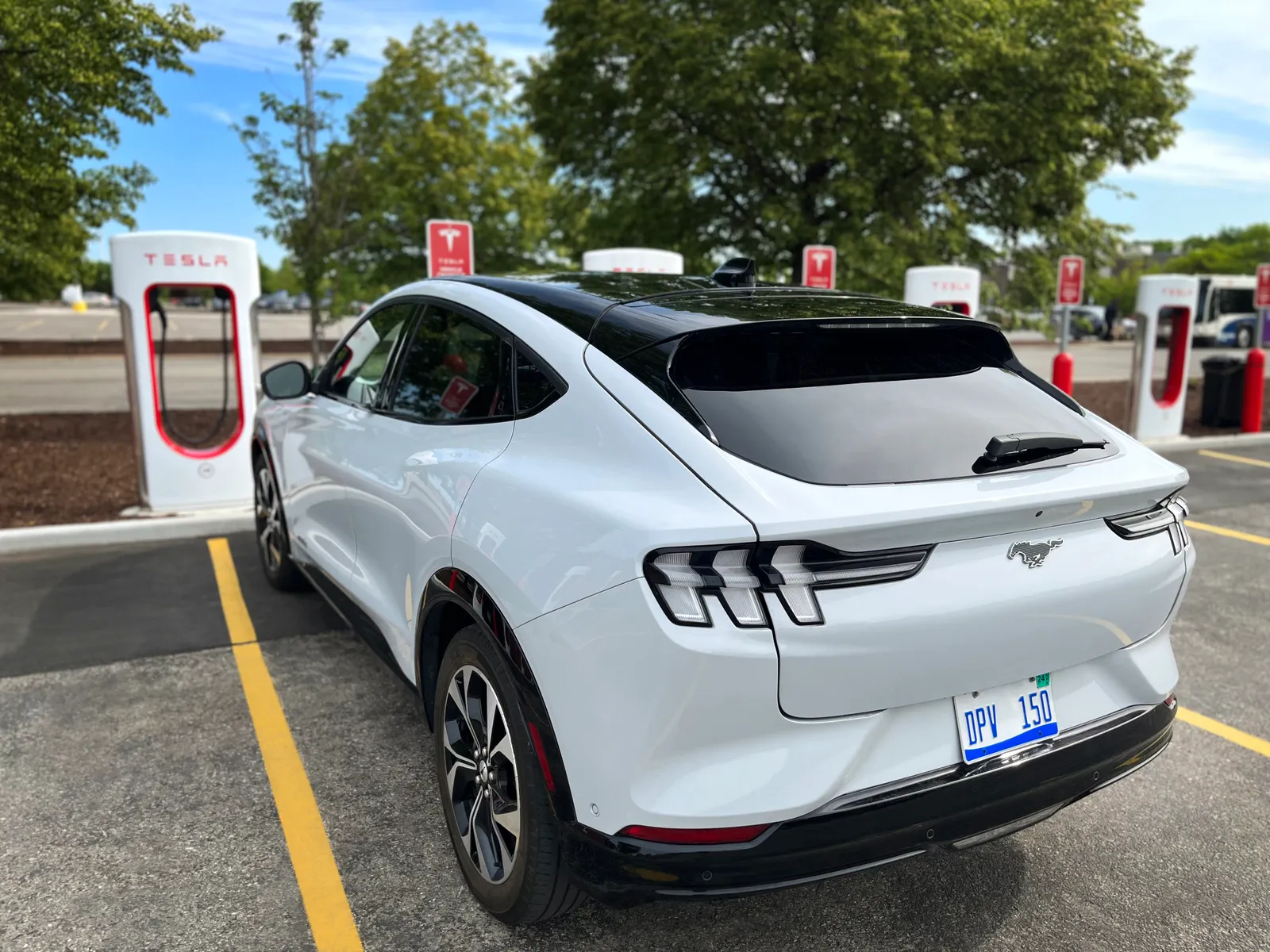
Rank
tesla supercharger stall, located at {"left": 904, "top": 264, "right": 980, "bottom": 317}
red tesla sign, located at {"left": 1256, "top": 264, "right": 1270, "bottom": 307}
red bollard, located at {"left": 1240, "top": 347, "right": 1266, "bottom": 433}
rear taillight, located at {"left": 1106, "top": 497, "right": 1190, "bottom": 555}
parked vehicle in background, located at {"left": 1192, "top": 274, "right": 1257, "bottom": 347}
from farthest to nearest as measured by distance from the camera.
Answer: parked vehicle in background, located at {"left": 1192, "top": 274, "right": 1257, "bottom": 347}
red tesla sign, located at {"left": 1256, "top": 264, "right": 1270, "bottom": 307}
red bollard, located at {"left": 1240, "top": 347, "right": 1266, "bottom": 433}
tesla supercharger stall, located at {"left": 904, "top": 264, "right": 980, "bottom": 317}
rear taillight, located at {"left": 1106, "top": 497, "right": 1190, "bottom": 555}

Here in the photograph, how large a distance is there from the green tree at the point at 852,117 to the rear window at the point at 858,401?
1178 cm

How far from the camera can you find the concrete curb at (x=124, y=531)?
6559 millimetres

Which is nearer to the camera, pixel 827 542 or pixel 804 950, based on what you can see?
pixel 827 542

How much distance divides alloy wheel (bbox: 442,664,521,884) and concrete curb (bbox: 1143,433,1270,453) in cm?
1080

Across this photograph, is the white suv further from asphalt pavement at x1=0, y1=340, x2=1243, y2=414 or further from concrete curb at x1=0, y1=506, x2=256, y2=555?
asphalt pavement at x1=0, y1=340, x2=1243, y2=414

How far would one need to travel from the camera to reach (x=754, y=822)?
198 centimetres

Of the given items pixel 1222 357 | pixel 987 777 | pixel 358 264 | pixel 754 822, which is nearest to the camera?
pixel 754 822

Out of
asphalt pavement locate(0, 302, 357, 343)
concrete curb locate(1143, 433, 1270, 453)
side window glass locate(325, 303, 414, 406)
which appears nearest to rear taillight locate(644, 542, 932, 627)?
side window glass locate(325, 303, 414, 406)

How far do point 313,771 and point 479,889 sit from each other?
1.12 m

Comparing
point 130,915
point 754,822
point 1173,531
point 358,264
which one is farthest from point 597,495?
point 358,264

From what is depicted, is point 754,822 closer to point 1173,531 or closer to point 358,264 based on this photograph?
point 1173,531

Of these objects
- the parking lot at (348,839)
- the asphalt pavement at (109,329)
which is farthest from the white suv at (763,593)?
the asphalt pavement at (109,329)

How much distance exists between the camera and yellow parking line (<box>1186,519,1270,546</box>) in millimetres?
7109

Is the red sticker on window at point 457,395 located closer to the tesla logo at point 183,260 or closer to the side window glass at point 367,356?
the side window glass at point 367,356
